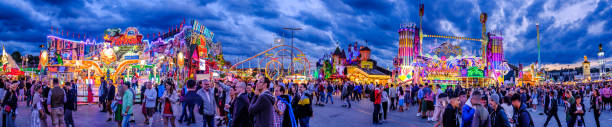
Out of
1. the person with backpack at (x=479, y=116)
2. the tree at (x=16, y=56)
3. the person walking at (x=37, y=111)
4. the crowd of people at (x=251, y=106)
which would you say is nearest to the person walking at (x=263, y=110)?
the crowd of people at (x=251, y=106)

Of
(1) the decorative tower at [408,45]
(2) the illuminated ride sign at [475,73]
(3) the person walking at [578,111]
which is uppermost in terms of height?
(1) the decorative tower at [408,45]

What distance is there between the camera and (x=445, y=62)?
39.0m

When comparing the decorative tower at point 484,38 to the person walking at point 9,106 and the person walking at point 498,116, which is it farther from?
the person walking at point 9,106

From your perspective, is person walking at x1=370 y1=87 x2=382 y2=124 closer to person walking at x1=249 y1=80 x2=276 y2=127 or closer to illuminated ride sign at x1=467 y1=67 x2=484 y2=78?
person walking at x1=249 y1=80 x2=276 y2=127

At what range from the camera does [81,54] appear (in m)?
42.5

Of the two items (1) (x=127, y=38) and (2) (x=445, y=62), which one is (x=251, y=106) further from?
(1) (x=127, y=38)

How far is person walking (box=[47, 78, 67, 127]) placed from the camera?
7.41 metres

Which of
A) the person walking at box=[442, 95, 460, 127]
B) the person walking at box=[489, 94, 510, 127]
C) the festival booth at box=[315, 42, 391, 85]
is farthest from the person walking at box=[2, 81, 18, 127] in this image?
the festival booth at box=[315, 42, 391, 85]

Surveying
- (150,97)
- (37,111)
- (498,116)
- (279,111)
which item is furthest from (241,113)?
(37,111)

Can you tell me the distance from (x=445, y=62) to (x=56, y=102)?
3721 centimetres

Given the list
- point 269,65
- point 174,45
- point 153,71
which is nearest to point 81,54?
point 153,71

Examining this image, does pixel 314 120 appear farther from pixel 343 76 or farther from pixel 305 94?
pixel 343 76

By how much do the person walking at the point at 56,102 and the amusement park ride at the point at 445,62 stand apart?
32352 millimetres

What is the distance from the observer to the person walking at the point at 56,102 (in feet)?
24.3
